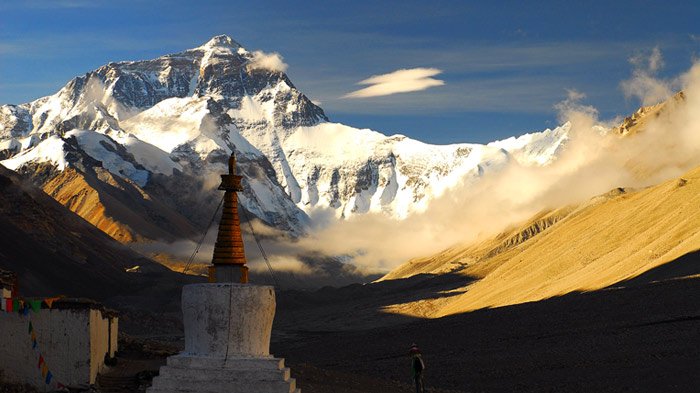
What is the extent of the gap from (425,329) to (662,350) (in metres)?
27.6

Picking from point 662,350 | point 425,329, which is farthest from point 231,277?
point 425,329

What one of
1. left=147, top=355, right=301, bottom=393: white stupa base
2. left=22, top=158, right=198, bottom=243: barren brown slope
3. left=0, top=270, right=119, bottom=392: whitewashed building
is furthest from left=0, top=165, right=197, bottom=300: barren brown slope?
left=147, top=355, right=301, bottom=393: white stupa base

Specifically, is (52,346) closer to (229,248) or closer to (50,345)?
(50,345)

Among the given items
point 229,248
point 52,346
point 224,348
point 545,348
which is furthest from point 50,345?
point 545,348

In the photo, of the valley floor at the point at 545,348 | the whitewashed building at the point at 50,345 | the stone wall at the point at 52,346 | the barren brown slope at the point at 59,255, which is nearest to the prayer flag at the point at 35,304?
the whitewashed building at the point at 50,345

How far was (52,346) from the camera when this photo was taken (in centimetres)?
2584

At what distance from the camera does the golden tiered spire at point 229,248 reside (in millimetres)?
20266

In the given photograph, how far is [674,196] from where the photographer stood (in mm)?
91500

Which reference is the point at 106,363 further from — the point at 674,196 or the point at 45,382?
the point at 674,196

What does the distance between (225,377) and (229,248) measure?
2.36 meters

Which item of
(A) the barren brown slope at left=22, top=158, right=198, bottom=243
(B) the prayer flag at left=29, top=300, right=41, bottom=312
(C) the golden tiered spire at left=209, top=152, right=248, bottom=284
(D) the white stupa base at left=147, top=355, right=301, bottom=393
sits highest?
(A) the barren brown slope at left=22, top=158, right=198, bottom=243

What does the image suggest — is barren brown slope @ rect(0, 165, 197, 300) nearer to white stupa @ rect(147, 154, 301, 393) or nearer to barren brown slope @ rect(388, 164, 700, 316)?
barren brown slope @ rect(388, 164, 700, 316)

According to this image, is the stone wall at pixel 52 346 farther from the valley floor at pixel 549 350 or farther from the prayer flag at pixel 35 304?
the valley floor at pixel 549 350

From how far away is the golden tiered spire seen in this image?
20266 mm
